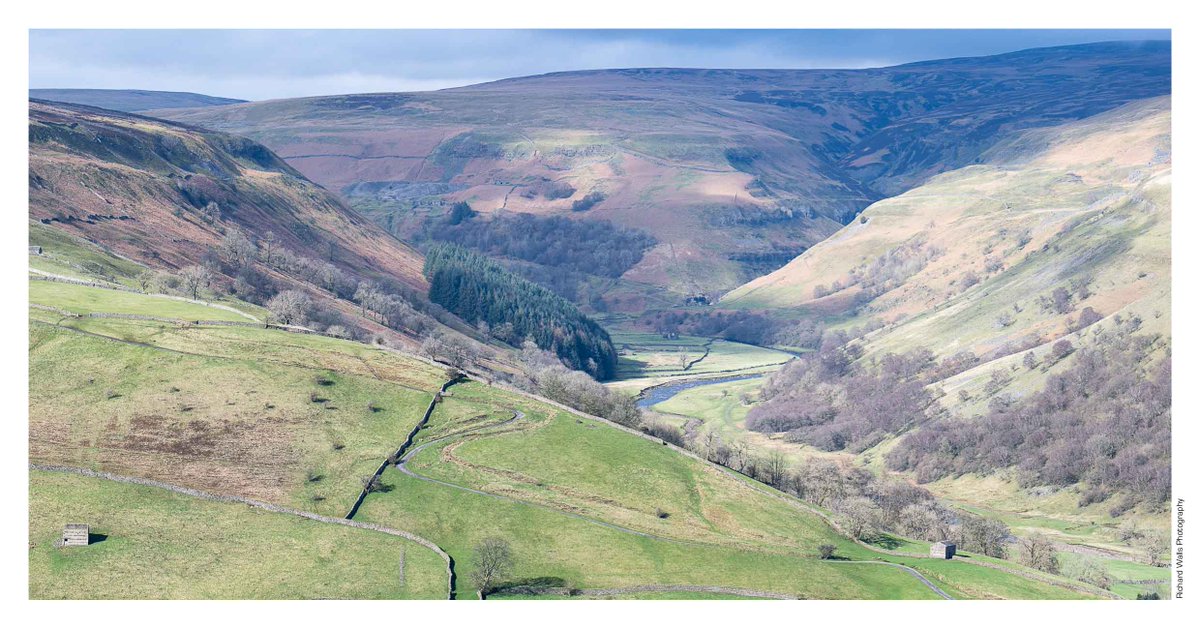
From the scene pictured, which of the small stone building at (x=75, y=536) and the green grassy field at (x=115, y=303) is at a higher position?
the green grassy field at (x=115, y=303)

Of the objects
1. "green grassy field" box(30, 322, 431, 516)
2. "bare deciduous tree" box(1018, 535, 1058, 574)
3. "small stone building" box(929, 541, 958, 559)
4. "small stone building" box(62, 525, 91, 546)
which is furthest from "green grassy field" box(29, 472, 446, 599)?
"bare deciduous tree" box(1018, 535, 1058, 574)

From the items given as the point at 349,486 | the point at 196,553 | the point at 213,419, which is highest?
the point at 213,419

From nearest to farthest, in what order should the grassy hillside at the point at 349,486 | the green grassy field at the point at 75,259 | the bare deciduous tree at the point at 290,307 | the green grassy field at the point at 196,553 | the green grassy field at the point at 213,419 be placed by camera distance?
1. the green grassy field at the point at 196,553
2. the grassy hillside at the point at 349,486
3. the green grassy field at the point at 213,419
4. the green grassy field at the point at 75,259
5. the bare deciduous tree at the point at 290,307

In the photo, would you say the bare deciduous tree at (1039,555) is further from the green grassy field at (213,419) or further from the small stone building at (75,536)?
the small stone building at (75,536)

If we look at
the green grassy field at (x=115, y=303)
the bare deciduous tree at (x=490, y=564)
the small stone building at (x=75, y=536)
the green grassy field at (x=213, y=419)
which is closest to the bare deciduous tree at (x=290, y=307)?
the green grassy field at (x=115, y=303)

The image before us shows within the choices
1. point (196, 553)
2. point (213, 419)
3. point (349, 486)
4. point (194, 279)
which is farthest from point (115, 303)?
point (196, 553)

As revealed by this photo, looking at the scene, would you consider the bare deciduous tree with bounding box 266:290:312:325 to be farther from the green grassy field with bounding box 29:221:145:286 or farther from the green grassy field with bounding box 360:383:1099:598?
the green grassy field with bounding box 360:383:1099:598

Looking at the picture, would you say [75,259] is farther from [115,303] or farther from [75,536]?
[75,536]

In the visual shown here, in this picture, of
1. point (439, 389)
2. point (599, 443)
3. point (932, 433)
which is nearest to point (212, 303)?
point (439, 389)
